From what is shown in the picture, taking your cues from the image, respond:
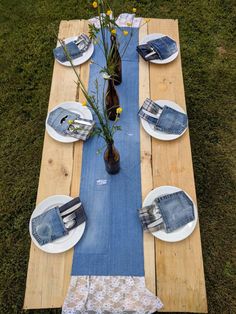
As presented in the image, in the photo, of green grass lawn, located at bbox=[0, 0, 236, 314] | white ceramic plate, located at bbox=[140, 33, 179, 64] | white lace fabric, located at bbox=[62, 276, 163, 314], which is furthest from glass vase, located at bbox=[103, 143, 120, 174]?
green grass lawn, located at bbox=[0, 0, 236, 314]

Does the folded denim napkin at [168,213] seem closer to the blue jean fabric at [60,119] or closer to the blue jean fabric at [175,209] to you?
the blue jean fabric at [175,209]

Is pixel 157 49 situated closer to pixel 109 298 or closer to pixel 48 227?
pixel 48 227

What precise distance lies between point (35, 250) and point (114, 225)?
0.35 m

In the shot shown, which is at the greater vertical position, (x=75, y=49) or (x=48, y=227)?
(x=75, y=49)

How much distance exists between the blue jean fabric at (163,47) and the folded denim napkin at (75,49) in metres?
0.36

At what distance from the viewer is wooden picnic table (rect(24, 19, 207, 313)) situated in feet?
3.90

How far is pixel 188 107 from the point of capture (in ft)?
7.58

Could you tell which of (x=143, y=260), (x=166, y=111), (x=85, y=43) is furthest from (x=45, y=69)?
(x=143, y=260)

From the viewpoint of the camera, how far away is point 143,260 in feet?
4.05

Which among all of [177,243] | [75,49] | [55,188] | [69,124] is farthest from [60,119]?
[177,243]

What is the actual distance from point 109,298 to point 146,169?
574 millimetres

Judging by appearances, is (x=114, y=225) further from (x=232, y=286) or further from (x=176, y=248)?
(x=232, y=286)

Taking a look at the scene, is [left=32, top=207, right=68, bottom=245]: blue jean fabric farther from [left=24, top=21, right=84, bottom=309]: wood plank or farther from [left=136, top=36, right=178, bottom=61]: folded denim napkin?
[left=136, top=36, right=178, bottom=61]: folded denim napkin

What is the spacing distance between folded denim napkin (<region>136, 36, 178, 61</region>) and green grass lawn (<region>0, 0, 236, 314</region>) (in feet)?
2.30
